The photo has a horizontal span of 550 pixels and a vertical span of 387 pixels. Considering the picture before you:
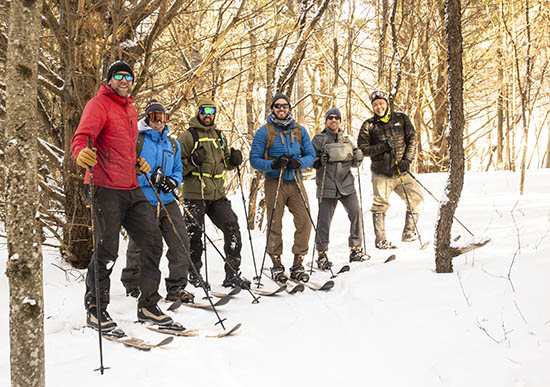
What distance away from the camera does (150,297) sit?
3922 mm

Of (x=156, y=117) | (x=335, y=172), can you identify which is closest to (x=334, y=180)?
(x=335, y=172)

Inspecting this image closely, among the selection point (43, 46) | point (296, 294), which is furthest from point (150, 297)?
point (43, 46)

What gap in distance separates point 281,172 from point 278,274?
130 cm

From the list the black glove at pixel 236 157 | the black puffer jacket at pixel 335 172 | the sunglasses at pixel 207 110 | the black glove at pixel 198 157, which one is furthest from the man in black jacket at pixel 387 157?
the black glove at pixel 198 157

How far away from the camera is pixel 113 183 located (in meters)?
3.66

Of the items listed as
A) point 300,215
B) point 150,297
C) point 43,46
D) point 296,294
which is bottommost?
point 296,294

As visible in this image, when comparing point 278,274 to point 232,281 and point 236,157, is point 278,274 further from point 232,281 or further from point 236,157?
point 236,157

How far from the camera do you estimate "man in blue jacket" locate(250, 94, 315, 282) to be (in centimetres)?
561

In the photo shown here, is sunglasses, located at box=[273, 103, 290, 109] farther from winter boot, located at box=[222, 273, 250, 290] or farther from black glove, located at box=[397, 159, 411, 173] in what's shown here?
winter boot, located at box=[222, 273, 250, 290]

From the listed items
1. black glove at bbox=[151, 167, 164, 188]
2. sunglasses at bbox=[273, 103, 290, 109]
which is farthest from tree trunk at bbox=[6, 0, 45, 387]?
sunglasses at bbox=[273, 103, 290, 109]

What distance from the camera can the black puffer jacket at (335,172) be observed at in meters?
6.24

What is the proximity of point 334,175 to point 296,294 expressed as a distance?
2078 millimetres

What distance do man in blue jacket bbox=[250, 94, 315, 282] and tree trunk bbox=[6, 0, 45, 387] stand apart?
3.61 m

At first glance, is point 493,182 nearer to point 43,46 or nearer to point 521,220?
point 521,220
